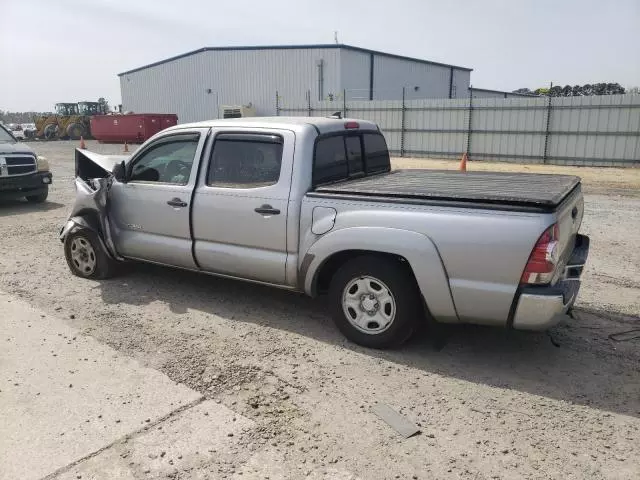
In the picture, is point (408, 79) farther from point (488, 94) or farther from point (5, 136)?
point (5, 136)

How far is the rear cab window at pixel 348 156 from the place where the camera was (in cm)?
466

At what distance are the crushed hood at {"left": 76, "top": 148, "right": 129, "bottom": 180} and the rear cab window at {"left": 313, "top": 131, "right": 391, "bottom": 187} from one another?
2.78 m

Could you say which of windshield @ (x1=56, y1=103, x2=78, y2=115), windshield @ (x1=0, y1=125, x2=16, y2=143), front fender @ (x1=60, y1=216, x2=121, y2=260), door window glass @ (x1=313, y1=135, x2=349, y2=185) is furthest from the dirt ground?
windshield @ (x1=56, y1=103, x2=78, y2=115)

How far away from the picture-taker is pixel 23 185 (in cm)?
1098

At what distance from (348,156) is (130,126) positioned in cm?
3144

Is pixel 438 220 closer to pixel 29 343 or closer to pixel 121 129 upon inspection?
pixel 29 343

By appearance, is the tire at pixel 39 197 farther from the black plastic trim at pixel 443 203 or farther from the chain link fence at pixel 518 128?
the chain link fence at pixel 518 128

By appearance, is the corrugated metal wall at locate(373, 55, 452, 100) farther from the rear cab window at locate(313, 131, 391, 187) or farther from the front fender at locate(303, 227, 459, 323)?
the front fender at locate(303, 227, 459, 323)

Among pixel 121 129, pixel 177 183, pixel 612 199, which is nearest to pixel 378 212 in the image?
pixel 177 183

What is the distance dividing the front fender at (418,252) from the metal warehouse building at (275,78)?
81.0 ft

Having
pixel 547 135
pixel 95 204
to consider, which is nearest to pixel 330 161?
pixel 95 204

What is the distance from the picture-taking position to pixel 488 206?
11.8ft

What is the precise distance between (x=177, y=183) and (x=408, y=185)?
2296mm

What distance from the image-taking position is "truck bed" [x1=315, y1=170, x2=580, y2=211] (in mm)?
3604
